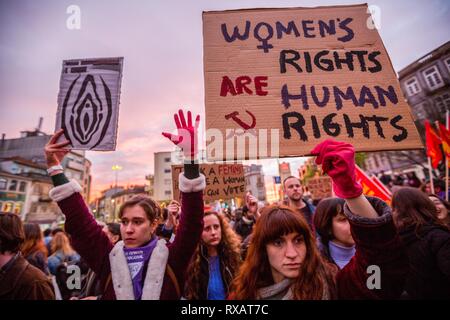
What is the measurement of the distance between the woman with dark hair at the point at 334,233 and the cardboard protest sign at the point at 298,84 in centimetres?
71

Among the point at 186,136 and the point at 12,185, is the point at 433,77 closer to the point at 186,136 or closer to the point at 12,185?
the point at 186,136

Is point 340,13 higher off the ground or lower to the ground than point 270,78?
higher

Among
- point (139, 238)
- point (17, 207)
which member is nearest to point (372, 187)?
point (139, 238)

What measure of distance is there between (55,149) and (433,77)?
113 ft

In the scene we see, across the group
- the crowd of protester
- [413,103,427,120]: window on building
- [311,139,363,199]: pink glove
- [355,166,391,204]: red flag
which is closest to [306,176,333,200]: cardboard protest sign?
[355,166,391,204]: red flag

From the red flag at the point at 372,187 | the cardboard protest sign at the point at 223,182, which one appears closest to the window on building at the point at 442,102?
the red flag at the point at 372,187

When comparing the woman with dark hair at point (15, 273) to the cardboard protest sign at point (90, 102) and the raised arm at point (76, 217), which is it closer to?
the raised arm at point (76, 217)

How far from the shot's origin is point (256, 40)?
→ 2328mm

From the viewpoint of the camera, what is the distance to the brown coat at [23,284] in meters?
1.96

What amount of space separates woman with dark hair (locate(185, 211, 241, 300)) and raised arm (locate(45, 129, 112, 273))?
0.83 m

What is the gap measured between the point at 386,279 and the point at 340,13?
8.00 ft

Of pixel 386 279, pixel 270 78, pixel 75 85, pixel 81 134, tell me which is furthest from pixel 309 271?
pixel 75 85

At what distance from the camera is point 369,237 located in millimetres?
1239
